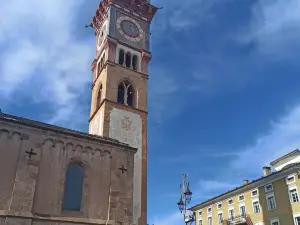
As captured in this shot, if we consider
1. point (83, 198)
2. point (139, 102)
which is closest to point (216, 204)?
point (139, 102)

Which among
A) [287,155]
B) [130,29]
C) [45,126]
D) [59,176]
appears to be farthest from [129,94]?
[287,155]

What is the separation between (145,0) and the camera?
42031 mm

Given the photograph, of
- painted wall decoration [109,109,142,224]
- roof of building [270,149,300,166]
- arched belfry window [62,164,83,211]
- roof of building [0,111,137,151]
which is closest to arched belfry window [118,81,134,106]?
painted wall decoration [109,109,142,224]

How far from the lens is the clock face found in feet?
124

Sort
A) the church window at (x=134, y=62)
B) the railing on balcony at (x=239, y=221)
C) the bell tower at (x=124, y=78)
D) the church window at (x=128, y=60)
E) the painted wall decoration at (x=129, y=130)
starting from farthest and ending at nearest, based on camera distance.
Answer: the railing on balcony at (x=239, y=221) → the church window at (x=134, y=62) → the church window at (x=128, y=60) → the bell tower at (x=124, y=78) → the painted wall decoration at (x=129, y=130)

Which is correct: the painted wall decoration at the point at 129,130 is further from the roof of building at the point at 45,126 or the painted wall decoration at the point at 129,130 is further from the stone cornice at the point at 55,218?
the stone cornice at the point at 55,218

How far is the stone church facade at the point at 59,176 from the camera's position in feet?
57.4

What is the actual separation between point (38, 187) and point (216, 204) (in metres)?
37.9

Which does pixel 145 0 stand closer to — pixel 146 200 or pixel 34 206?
pixel 146 200

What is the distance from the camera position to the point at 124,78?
34.2m

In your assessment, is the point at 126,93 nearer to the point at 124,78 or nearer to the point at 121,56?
the point at 124,78

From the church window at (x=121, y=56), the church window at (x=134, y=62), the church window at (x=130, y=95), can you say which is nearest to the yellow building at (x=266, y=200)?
the church window at (x=130, y=95)

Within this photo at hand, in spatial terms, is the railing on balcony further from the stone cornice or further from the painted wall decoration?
the stone cornice

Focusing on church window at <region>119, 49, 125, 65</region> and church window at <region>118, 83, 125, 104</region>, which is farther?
church window at <region>119, 49, 125, 65</region>
